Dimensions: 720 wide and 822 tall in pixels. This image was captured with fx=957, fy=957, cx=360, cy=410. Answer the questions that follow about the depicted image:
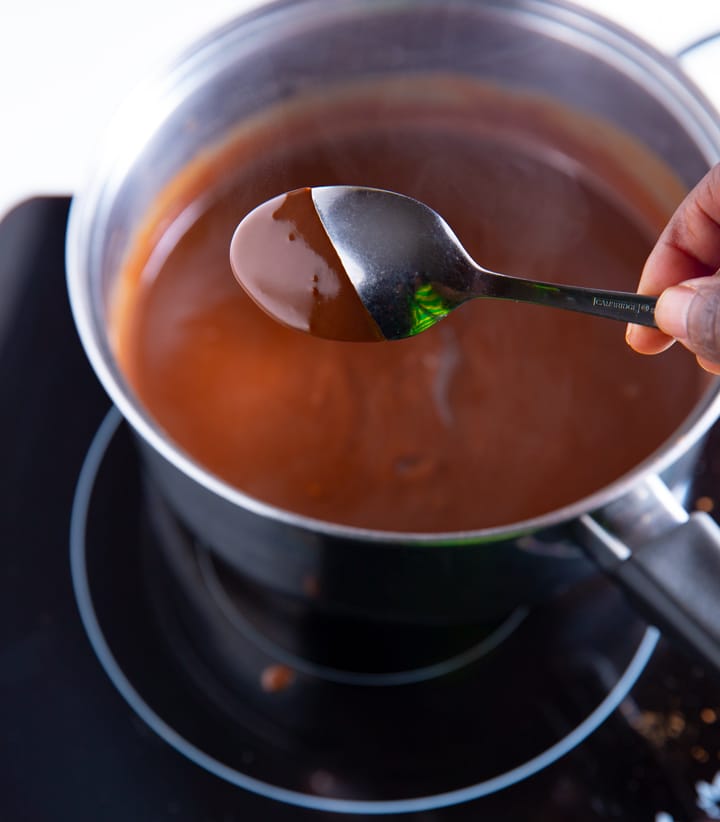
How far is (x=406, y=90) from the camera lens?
88 cm

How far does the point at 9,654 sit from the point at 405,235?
1.47ft

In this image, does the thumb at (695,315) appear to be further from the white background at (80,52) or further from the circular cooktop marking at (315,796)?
the white background at (80,52)

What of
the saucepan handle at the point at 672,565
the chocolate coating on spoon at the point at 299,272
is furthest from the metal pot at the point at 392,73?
the chocolate coating on spoon at the point at 299,272

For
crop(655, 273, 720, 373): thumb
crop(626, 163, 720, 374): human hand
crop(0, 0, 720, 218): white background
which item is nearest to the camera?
crop(655, 273, 720, 373): thumb

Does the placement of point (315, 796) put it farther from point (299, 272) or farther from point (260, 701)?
point (299, 272)

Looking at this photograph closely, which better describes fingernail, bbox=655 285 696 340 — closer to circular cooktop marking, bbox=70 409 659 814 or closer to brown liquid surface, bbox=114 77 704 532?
brown liquid surface, bbox=114 77 704 532

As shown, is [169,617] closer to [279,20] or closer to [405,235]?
[405,235]

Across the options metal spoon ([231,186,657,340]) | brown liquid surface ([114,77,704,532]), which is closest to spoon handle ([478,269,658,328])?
metal spoon ([231,186,657,340])

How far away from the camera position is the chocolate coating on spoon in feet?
1.85

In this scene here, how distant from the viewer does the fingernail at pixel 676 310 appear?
1.65 feet

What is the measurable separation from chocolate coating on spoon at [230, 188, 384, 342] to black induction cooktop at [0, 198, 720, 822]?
29 centimetres

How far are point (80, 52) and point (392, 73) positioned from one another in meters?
0.36

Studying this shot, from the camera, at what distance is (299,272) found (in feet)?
1.87

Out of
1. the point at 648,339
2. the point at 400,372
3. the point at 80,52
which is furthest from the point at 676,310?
the point at 80,52
